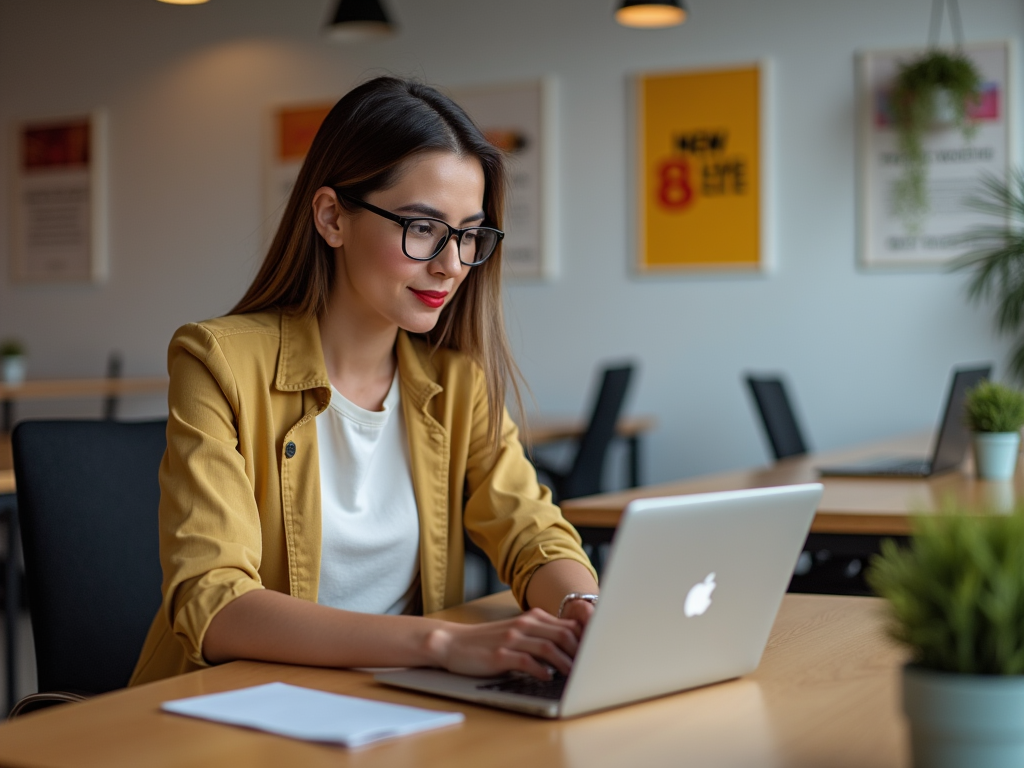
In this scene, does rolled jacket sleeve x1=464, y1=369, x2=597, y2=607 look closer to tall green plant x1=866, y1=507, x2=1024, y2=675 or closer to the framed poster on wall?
tall green plant x1=866, y1=507, x2=1024, y2=675

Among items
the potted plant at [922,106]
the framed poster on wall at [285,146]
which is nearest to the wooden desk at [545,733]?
the potted plant at [922,106]

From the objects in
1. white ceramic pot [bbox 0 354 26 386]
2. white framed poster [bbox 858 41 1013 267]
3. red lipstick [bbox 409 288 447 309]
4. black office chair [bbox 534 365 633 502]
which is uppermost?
white framed poster [bbox 858 41 1013 267]

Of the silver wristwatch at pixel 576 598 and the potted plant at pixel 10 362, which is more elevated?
the potted plant at pixel 10 362

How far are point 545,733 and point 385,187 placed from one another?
837 mm

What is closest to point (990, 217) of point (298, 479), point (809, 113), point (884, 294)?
point (884, 294)

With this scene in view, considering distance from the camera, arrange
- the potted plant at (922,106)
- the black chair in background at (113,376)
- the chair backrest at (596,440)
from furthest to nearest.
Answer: the black chair in background at (113,376)
the potted plant at (922,106)
the chair backrest at (596,440)

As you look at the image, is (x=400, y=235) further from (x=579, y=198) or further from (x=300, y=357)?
(x=579, y=198)

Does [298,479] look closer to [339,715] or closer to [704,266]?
[339,715]

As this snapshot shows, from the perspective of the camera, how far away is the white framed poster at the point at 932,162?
16.0 feet

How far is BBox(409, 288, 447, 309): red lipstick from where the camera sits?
1575mm

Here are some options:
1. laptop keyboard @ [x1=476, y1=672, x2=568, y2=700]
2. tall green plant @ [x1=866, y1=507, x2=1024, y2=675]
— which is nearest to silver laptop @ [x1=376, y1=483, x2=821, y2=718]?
laptop keyboard @ [x1=476, y1=672, x2=568, y2=700]

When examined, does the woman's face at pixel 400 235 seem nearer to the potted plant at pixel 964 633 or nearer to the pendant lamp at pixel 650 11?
the potted plant at pixel 964 633

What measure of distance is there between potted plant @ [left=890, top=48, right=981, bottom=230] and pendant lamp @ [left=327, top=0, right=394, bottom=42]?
2.12 m

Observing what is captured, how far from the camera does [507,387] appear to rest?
178 centimetres
